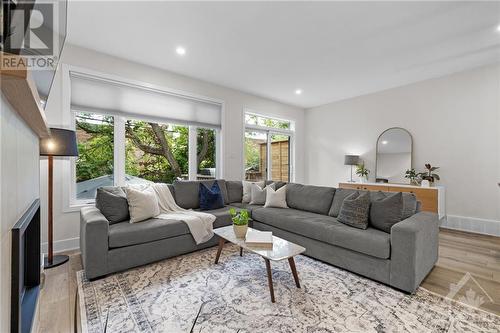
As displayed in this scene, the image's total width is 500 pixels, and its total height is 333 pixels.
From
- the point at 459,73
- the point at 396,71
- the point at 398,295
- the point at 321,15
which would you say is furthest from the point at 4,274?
the point at 459,73

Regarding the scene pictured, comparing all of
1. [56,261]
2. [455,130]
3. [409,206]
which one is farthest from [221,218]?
[455,130]

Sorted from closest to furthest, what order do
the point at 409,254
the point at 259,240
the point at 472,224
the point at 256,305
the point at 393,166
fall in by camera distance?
the point at 256,305 → the point at 409,254 → the point at 259,240 → the point at 472,224 → the point at 393,166

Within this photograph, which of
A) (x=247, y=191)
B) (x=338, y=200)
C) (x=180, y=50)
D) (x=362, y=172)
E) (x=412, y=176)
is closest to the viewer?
(x=338, y=200)

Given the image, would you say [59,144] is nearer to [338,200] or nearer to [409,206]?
[338,200]

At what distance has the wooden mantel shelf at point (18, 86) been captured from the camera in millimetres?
536

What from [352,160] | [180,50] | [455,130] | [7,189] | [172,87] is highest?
[180,50]

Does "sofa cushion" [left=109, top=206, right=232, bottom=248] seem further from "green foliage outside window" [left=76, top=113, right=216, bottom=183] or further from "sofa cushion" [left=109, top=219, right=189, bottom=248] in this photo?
"green foliage outside window" [left=76, top=113, right=216, bottom=183]

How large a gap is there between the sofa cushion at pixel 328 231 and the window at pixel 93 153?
231cm

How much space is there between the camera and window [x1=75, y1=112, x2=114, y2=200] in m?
3.18

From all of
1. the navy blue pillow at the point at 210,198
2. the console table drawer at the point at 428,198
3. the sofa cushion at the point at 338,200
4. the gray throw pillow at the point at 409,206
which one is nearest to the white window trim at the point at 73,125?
the navy blue pillow at the point at 210,198

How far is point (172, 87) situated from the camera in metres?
3.88

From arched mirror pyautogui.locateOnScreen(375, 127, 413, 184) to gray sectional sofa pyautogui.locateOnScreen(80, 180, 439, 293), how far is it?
2.23 meters

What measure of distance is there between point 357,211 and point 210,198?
1994 millimetres

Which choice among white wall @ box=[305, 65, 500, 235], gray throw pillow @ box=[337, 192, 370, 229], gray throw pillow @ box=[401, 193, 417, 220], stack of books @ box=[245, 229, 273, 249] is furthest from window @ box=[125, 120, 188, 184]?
white wall @ box=[305, 65, 500, 235]
